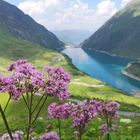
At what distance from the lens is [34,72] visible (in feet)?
32.8

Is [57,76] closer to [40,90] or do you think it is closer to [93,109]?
[40,90]

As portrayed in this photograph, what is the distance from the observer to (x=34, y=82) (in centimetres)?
969

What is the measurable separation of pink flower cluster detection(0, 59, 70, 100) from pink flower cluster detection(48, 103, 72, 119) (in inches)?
61.5

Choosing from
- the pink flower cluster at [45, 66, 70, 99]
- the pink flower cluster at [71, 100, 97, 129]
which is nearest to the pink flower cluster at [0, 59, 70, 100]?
the pink flower cluster at [45, 66, 70, 99]

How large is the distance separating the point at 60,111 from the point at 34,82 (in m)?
2.39

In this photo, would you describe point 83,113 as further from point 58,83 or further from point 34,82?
point 34,82

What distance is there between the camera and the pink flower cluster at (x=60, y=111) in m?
11.6

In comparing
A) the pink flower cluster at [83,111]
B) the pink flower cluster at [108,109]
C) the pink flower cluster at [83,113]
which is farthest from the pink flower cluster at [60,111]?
the pink flower cluster at [108,109]

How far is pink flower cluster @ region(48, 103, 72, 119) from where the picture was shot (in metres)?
11.6

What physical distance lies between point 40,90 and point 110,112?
13.2ft

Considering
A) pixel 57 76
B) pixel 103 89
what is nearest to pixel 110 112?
pixel 57 76

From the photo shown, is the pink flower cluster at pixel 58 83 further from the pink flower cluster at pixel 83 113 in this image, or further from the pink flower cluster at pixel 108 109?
the pink flower cluster at pixel 108 109

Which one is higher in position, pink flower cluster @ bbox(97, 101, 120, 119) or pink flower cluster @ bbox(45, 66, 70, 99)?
pink flower cluster @ bbox(45, 66, 70, 99)

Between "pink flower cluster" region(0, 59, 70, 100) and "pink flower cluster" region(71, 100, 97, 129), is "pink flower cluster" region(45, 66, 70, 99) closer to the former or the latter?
"pink flower cluster" region(0, 59, 70, 100)
